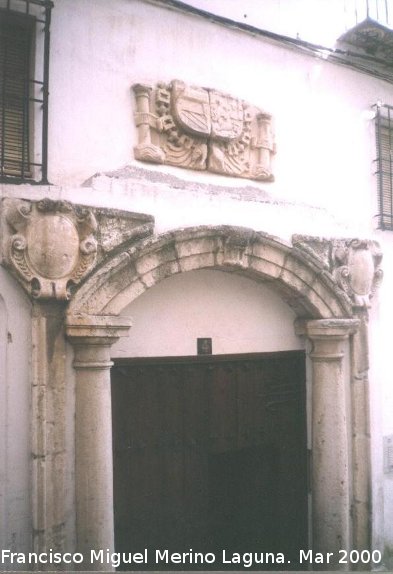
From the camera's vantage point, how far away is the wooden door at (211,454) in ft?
12.6

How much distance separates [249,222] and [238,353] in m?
1.09

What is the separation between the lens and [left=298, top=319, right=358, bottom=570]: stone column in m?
4.38

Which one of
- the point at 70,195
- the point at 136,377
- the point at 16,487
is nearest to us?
the point at 16,487

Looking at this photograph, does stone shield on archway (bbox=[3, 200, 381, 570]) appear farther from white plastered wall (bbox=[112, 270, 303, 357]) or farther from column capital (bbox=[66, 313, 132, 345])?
white plastered wall (bbox=[112, 270, 303, 357])

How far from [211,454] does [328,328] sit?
4.71 ft

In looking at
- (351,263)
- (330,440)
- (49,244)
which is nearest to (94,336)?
(49,244)

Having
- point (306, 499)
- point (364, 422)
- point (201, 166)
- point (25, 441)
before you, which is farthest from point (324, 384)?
point (25, 441)

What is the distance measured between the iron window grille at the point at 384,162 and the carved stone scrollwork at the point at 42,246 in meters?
3.11

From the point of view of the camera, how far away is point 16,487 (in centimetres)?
318

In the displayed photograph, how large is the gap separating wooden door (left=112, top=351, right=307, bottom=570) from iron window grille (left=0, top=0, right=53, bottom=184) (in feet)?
5.04

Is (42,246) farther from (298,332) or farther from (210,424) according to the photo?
(298,332)

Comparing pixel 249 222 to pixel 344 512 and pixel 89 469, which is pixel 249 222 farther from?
pixel 344 512

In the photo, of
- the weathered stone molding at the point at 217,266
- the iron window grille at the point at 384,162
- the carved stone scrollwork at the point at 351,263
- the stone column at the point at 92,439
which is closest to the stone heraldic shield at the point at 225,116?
the weathered stone molding at the point at 217,266

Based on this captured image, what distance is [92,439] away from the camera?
11.0ft
